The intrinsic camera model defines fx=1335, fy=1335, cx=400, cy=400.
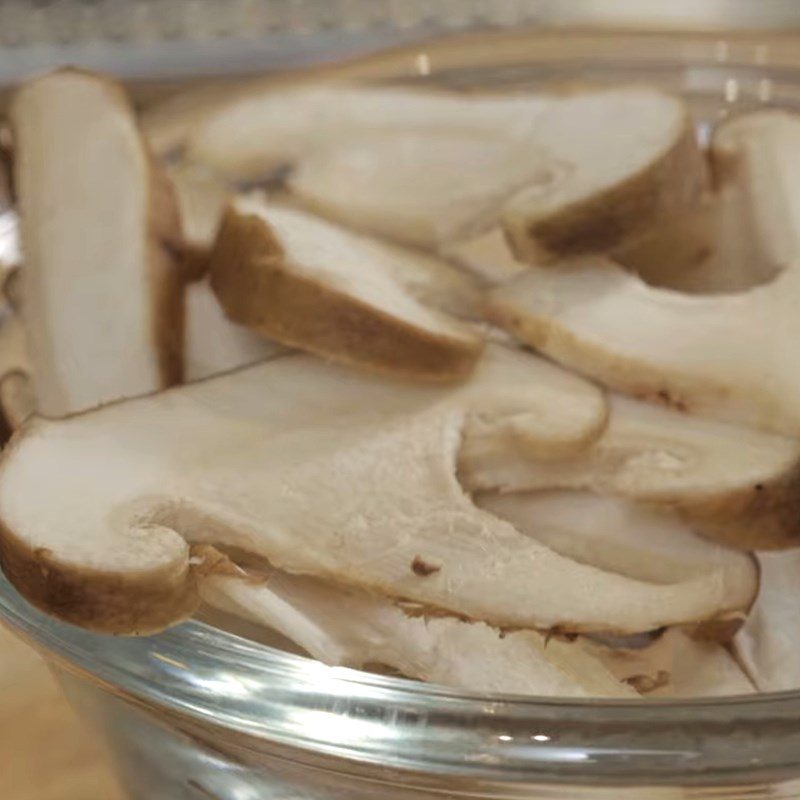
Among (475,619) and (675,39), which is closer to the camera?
(475,619)

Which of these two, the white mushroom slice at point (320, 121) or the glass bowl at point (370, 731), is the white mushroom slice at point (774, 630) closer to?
the glass bowl at point (370, 731)

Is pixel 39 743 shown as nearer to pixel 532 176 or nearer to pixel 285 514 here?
pixel 285 514

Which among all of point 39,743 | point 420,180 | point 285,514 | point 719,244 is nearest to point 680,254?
point 719,244

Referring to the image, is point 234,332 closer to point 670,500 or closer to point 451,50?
point 670,500

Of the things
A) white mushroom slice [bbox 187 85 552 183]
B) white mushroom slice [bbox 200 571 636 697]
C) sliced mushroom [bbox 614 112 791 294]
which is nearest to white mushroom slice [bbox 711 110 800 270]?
sliced mushroom [bbox 614 112 791 294]

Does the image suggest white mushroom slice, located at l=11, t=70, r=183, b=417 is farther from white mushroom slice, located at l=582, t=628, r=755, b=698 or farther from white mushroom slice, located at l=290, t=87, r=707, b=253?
white mushroom slice, located at l=582, t=628, r=755, b=698

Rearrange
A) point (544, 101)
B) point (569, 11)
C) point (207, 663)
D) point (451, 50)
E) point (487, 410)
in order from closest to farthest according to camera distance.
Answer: point (207, 663)
point (487, 410)
point (544, 101)
point (451, 50)
point (569, 11)

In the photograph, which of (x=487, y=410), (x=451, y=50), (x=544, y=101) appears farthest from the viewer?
(x=451, y=50)

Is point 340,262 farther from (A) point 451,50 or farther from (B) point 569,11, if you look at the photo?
(B) point 569,11

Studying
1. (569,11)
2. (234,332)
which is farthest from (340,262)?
(569,11)
